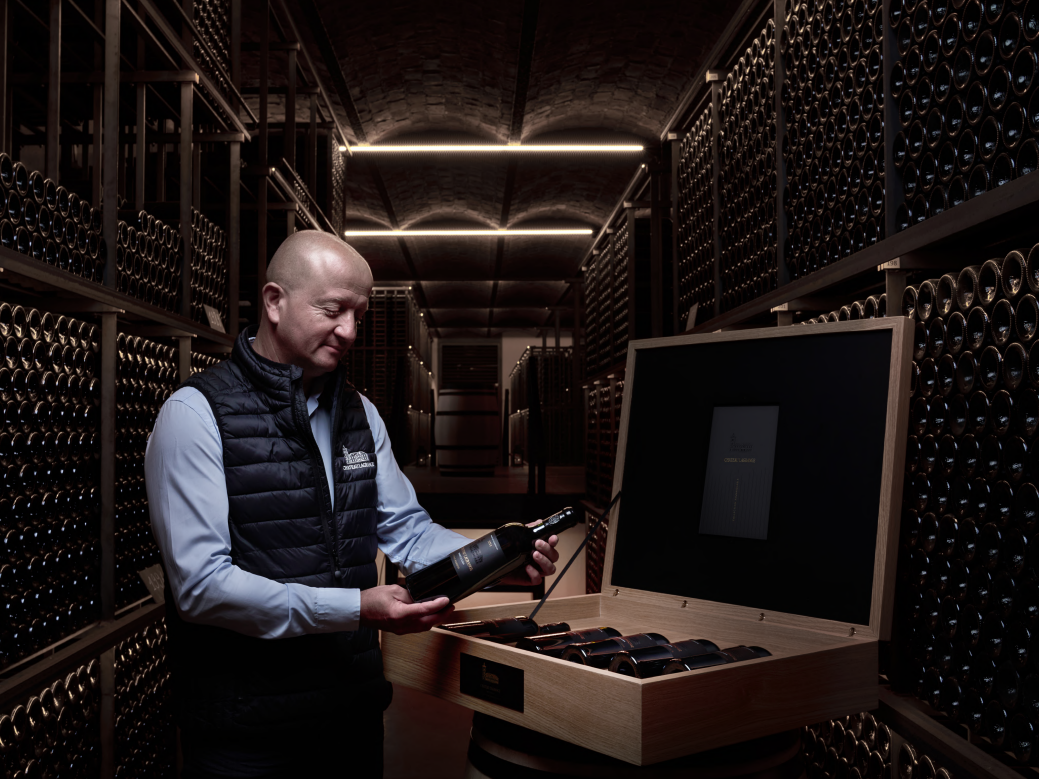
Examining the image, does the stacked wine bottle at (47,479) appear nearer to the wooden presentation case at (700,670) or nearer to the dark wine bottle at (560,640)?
the wooden presentation case at (700,670)

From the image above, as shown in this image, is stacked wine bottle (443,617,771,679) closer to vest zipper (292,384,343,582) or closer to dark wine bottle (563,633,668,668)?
dark wine bottle (563,633,668,668)

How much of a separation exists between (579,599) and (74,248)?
7.32 ft

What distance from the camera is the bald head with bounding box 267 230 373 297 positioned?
1847mm

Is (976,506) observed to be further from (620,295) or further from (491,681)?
(620,295)

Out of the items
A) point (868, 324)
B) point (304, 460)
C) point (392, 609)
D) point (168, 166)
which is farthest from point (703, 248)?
point (168, 166)

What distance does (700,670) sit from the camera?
1249 millimetres

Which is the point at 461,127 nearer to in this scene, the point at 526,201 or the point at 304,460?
the point at 526,201

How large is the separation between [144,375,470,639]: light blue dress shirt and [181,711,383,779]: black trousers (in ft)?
1.11

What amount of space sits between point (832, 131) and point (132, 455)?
2.99 m

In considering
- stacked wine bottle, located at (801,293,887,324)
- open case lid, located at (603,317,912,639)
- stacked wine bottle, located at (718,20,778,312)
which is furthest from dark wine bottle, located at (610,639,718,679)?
stacked wine bottle, located at (718,20,778,312)

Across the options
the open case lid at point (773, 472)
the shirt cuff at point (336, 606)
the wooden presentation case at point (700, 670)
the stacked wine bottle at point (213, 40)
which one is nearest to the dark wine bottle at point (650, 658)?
the wooden presentation case at point (700, 670)

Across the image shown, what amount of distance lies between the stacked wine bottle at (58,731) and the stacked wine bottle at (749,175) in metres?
2.85

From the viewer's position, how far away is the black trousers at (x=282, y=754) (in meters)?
1.77

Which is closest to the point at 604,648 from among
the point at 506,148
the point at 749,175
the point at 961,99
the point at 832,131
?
the point at 961,99
